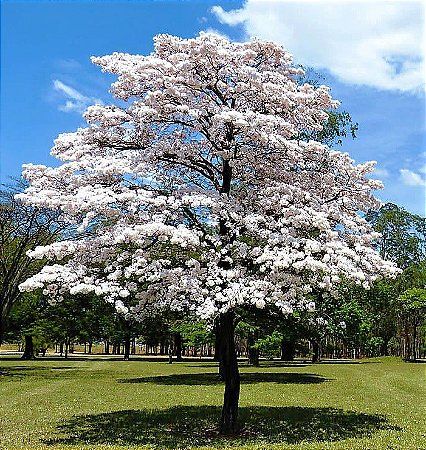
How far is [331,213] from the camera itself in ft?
38.9

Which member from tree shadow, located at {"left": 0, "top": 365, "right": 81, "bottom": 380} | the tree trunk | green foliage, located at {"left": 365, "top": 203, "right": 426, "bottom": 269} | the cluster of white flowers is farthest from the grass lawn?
green foliage, located at {"left": 365, "top": 203, "right": 426, "bottom": 269}

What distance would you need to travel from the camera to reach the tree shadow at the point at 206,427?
11.4 meters

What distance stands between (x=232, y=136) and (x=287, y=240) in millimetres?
2689

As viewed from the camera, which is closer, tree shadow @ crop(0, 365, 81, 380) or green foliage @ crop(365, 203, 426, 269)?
tree shadow @ crop(0, 365, 81, 380)

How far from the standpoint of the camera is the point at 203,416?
47.8 feet

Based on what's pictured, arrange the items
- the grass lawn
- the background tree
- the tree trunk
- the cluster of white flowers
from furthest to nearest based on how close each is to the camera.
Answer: the background tree < the tree trunk < the grass lawn < the cluster of white flowers

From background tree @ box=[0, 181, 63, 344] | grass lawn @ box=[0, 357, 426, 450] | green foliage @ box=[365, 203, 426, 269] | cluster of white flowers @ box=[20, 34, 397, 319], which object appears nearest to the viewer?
cluster of white flowers @ box=[20, 34, 397, 319]

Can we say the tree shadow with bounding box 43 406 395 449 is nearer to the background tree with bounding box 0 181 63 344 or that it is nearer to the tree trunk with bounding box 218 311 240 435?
the tree trunk with bounding box 218 311 240 435

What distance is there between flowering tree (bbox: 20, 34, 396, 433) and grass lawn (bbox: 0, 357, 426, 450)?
5.11ft

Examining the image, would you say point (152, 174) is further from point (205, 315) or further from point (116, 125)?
point (205, 315)

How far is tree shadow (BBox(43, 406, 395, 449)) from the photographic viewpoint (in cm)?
1139

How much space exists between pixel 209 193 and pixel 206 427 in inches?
203

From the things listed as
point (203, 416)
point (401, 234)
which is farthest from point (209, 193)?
point (401, 234)

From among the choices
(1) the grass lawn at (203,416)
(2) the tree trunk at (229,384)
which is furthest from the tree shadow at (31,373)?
(2) the tree trunk at (229,384)
